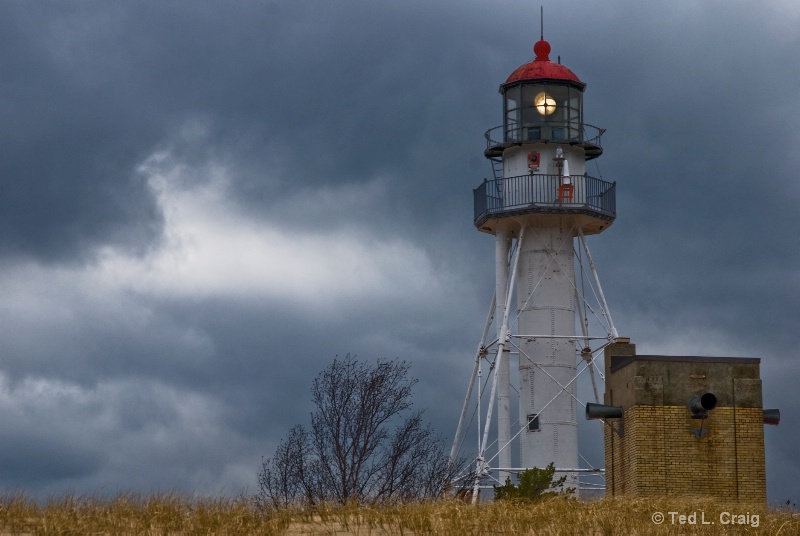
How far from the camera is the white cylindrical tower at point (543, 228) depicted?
55562mm

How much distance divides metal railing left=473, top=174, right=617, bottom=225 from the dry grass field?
20966 millimetres

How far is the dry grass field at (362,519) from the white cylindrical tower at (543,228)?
1950cm

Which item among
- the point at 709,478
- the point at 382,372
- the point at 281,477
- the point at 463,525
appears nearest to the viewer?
the point at 463,525

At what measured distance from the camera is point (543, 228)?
56625 mm

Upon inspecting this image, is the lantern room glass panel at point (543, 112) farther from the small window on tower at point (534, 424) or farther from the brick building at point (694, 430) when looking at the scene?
the brick building at point (694, 430)

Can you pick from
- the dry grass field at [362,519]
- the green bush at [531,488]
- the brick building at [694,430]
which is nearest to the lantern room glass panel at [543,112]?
the green bush at [531,488]

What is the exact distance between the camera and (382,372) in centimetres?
5056

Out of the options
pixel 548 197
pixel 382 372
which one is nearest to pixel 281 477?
pixel 382 372

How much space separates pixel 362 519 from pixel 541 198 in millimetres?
25175

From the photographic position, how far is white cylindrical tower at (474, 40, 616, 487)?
2188 inches

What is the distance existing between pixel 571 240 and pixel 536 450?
7.29 metres

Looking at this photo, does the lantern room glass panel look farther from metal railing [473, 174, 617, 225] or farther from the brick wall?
the brick wall

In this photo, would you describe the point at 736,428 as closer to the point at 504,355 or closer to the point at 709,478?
the point at 709,478

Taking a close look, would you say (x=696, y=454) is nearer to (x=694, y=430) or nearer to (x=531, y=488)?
(x=694, y=430)
